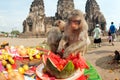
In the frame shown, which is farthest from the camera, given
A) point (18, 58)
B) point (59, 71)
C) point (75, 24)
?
point (18, 58)

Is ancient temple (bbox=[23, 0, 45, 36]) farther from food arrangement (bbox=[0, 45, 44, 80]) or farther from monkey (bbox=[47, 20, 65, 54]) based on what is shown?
monkey (bbox=[47, 20, 65, 54])

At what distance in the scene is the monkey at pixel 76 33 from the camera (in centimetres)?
479

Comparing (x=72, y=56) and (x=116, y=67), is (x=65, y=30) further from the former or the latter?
(x=116, y=67)

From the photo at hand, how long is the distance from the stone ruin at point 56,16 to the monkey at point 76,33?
150ft

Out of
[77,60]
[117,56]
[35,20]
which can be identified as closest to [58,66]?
[77,60]

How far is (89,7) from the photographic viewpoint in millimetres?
57281

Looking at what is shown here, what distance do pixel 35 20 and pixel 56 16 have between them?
5.01m

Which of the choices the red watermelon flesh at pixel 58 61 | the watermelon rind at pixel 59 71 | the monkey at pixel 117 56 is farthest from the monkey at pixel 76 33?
the monkey at pixel 117 56

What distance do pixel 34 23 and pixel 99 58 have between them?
37755 mm

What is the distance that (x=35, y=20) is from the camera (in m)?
53.3

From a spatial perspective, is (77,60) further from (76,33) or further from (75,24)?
(75,24)

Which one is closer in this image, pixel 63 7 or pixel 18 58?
pixel 18 58

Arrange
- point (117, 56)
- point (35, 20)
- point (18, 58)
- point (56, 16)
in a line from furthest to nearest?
point (56, 16) < point (35, 20) < point (117, 56) < point (18, 58)

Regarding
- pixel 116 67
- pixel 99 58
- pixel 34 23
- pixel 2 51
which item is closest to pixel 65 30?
pixel 2 51
